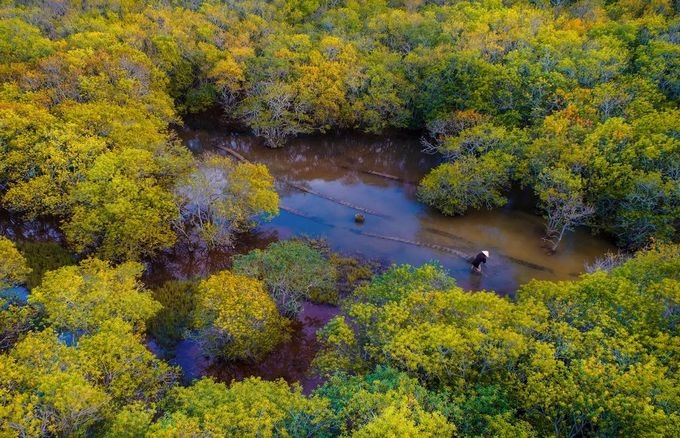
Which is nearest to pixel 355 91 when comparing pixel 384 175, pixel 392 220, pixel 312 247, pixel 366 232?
pixel 384 175

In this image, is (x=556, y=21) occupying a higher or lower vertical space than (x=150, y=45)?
higher

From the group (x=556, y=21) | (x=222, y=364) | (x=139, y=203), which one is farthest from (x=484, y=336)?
(x=556, y=21)

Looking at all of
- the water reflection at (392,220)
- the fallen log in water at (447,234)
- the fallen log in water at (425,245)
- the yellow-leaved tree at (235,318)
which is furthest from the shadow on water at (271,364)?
the fallen log in water at (447,234)

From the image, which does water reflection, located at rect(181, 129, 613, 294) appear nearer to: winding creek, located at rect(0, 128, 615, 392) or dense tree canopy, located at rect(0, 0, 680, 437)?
winding creek, located at rect(0, 128, 615, 392)

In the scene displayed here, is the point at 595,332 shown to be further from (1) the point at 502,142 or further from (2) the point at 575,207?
(1) the point at 502,142

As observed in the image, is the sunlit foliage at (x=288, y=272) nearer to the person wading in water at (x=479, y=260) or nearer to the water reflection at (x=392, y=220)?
the water reflection at (x=392, y=220)

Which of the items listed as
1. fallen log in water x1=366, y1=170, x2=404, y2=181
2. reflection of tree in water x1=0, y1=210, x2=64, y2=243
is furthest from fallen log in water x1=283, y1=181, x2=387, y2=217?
reflection of tree in water x1=0, y1=210, x2=64, y2=243
